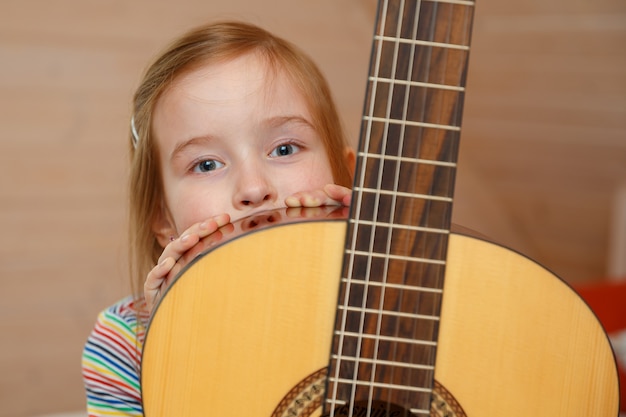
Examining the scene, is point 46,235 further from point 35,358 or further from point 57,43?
point 57,43

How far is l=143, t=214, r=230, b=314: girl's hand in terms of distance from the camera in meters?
0.87

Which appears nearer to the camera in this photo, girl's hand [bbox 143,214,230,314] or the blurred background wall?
girl's hand [bbox 143,214,230,314]

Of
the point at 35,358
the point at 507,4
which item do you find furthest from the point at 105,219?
the point at 507,4

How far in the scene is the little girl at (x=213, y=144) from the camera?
3.54 ft

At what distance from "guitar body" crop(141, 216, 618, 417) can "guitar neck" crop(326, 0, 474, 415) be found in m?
0.02

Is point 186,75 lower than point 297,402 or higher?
higher

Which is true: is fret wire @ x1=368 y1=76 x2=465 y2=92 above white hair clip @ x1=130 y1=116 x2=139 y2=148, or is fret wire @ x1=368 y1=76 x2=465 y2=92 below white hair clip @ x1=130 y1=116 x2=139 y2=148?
above

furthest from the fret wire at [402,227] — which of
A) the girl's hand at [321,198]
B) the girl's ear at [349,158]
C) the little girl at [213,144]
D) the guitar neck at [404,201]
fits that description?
the girl's ear at [349,158]

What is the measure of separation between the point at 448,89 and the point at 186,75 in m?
0.49

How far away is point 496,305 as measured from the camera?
2.51ft

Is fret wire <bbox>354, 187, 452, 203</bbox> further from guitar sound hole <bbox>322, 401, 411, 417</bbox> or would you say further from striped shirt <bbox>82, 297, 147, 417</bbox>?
striped shirt <bbox>82, 297, 147, 417</bbox>

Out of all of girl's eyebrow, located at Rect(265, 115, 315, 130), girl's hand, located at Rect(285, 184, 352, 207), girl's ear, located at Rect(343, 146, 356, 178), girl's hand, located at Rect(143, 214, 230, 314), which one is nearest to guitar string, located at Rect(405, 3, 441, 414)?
girl's hand, located at Rect(285, 184, 352, 207)

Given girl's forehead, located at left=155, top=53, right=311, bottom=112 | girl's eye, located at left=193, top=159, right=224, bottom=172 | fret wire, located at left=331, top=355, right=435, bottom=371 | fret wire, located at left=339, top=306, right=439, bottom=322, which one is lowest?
fret wire, located at left=331, top=355, right=435, bottom=371

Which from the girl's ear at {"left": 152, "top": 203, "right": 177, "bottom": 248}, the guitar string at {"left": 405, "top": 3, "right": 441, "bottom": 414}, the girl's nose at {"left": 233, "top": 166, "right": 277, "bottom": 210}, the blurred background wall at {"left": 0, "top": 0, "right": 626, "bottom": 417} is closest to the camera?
the guitar string at {"left": 405, "top": 3, "right": 441, "bottom": 414}
